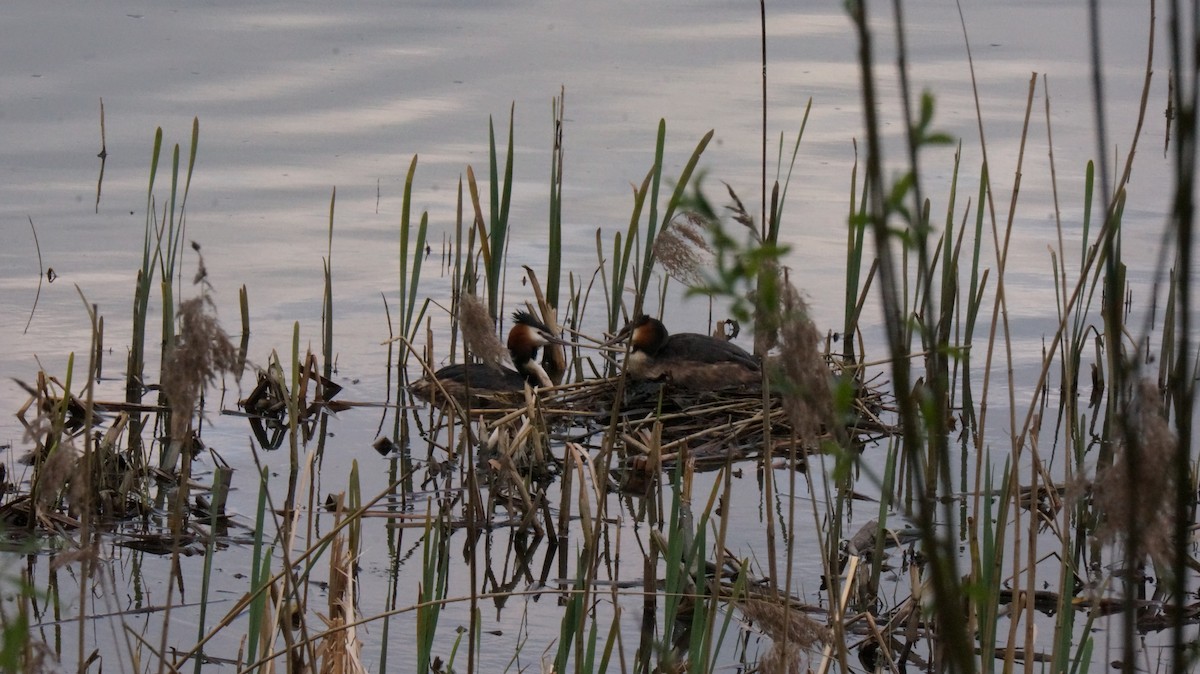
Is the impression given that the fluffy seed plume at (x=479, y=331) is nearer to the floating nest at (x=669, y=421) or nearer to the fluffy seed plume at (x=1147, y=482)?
the fluffy seed plume at (x=1147, y=482)

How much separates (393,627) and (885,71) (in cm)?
719

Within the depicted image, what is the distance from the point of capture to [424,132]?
7594 mm

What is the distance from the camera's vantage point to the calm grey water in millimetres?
5461

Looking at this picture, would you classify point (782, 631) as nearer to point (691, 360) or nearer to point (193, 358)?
point (193, 358)

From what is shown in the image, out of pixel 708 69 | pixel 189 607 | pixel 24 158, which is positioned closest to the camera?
pixel 189 607

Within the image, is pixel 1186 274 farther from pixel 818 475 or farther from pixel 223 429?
pixel 223 429

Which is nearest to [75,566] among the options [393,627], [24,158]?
[393,627]

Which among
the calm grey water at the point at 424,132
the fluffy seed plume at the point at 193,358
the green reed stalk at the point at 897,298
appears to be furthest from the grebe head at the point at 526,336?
the green reed stalk at the point at 897,298

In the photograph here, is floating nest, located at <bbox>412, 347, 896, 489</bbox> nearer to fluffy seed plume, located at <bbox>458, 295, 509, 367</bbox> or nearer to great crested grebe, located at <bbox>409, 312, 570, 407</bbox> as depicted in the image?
great crested grebe, located at <bbox>409, 312, 570, 407</bbox>

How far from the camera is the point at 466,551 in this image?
135 inches

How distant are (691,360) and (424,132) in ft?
9.52

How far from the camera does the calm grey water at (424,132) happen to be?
215 inches

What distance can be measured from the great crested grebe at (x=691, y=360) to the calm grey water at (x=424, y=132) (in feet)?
1.65

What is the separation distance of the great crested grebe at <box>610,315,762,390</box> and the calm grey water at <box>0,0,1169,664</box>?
50 cm
